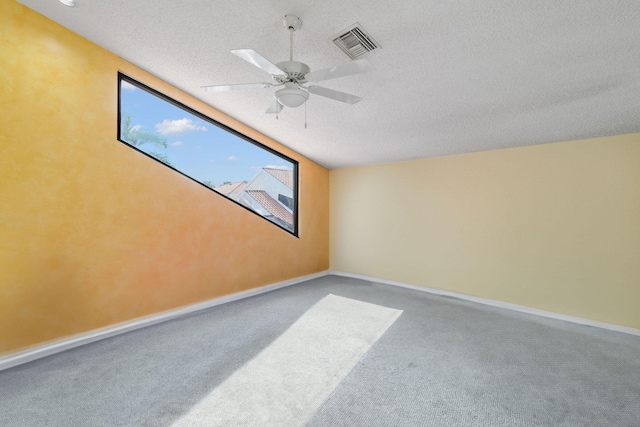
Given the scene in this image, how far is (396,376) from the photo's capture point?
194 cm

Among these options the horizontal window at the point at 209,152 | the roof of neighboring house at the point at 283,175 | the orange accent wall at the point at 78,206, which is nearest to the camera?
the orange accent wall at the point at 78,206

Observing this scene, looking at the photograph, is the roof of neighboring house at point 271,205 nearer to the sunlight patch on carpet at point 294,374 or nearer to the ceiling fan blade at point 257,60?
the sunlight patch on carpet at point 294,374

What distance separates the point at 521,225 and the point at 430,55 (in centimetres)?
269

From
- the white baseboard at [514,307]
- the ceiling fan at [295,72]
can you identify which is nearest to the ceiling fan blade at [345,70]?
the ceiling fan at [295,72]

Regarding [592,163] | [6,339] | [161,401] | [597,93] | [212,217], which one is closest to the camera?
[161,401]

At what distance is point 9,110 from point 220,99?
185cm

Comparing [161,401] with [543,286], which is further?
[543,286]

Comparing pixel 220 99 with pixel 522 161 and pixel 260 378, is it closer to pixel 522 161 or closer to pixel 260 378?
pixel 260 378

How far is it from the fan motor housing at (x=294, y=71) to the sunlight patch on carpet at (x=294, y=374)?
2.23m

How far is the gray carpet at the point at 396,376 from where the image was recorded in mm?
1553

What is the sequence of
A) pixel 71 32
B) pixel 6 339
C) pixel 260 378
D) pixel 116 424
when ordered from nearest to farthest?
pixel 116 424
pixel 260 378
pixel 6 339
pixel 71 32

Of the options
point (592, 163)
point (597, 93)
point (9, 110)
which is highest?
point (597, 93)

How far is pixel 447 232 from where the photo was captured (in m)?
4.05

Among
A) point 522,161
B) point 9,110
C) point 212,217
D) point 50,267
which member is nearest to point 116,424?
point 50,267
